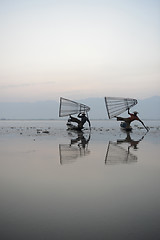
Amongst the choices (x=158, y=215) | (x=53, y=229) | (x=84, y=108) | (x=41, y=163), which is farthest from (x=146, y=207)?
(x=84, y=108)

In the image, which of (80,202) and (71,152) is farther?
(71,152)

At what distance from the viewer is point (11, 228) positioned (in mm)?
3016

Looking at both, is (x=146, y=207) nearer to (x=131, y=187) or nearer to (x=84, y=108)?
(x=131, y=187)

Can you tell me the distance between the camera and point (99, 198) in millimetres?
4238

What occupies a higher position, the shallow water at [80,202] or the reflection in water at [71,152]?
the shallow water at [80,202]

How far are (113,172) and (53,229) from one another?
366 cm

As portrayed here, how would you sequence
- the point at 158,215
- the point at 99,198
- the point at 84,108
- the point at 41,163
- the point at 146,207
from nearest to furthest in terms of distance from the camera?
the point at 158,215, the point at 146,207, the point at 99,198, the point at 41,163, the point at 84,108

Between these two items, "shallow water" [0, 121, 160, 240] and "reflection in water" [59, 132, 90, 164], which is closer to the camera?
"shallow water" [0, 121, 160, 240]

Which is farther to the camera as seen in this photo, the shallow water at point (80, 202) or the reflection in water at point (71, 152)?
the reflection in water at point (71, 152)

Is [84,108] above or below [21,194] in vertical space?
above

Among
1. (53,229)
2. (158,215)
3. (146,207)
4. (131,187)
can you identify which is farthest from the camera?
(131,187)

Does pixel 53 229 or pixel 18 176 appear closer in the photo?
pixel 53 229

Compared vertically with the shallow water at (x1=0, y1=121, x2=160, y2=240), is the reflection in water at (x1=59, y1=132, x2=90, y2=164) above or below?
below

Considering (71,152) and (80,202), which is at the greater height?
(80,202)
